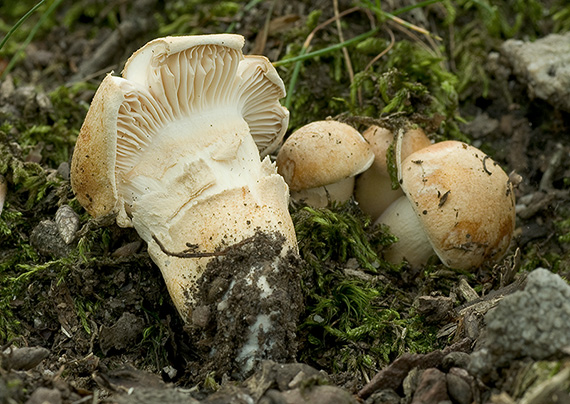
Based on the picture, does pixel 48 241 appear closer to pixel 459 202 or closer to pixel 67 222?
pixel 67 222

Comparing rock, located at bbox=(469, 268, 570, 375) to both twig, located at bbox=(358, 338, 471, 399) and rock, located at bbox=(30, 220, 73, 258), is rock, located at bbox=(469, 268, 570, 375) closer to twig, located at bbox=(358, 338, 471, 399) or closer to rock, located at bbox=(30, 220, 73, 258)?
twig, located at bbox=(358, 338, 471, 399)

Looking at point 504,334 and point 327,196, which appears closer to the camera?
point 504,334

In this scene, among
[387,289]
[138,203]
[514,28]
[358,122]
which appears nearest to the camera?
[138,203]

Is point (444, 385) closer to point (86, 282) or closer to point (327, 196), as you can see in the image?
point (327, 196)

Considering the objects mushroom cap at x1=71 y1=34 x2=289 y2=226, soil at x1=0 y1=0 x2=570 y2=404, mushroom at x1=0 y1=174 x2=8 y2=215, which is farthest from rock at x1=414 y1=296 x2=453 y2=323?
mushroom at x1=0 y1=174 x2=8 y2=215

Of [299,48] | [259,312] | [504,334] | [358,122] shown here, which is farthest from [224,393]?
[299,48]

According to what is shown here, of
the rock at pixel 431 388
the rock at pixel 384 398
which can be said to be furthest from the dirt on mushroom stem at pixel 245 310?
the rock at pixel 431 388

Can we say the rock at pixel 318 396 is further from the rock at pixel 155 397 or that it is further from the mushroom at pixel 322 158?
the mushroom at pixel 322 158
